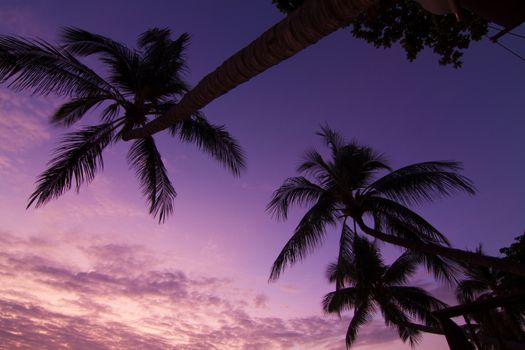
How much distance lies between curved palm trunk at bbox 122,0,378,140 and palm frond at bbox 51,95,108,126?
760 cm

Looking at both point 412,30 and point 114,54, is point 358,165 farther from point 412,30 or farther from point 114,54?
point 114,54

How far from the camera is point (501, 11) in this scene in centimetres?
421

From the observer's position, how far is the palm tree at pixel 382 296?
13.3 meters

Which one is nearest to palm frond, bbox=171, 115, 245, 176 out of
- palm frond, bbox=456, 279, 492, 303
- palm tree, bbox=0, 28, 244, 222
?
palm tree, bbox=0, 28, 244, 222

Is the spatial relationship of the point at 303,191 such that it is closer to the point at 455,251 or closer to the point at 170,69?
the point at 455,251

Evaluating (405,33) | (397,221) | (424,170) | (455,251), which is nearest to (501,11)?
(405,33)

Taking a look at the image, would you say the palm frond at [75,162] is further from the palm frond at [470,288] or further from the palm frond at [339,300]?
the palm frond at [470,288]

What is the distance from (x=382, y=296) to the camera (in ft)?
50.2

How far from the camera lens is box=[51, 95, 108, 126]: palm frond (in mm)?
9755

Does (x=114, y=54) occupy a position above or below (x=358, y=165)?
above

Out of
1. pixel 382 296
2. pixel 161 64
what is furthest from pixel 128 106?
pixel 382 296

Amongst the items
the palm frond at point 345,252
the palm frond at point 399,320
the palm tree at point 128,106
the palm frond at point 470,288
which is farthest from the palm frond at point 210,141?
the palm frond at point 470,288

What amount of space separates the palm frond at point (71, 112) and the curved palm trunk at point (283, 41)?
7598mm

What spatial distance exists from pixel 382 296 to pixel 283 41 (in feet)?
50.7
